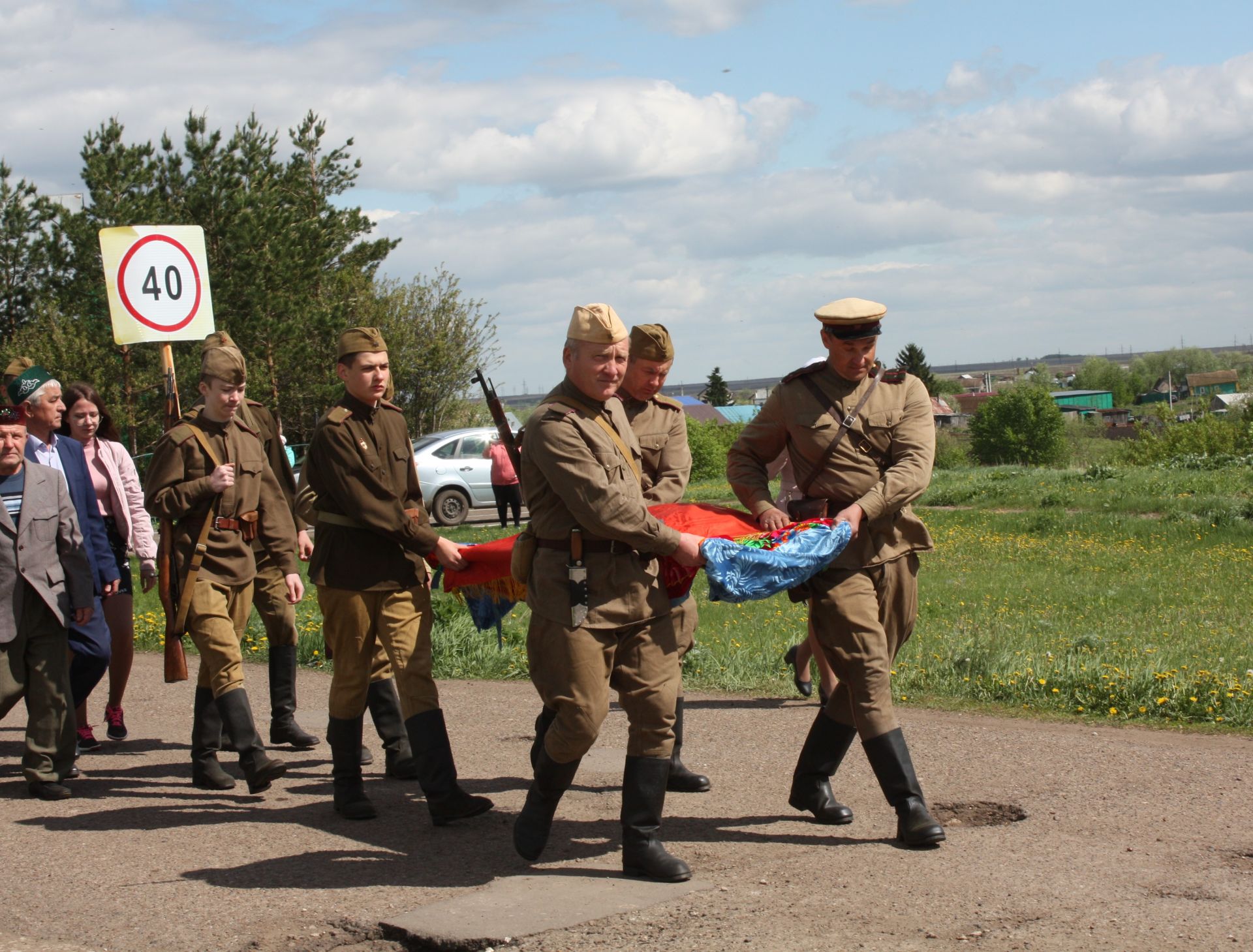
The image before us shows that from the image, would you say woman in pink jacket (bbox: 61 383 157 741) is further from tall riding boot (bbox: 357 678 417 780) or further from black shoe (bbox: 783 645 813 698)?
black shoe (bbox: 783 645 813 698)

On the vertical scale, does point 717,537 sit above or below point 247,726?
above

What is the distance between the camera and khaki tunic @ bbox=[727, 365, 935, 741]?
5332 mm

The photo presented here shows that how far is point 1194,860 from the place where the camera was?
Result: 16.0 feet

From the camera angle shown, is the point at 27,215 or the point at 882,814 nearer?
the point at 882,814

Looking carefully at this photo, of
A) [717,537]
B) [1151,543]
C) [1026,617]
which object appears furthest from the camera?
[1151,543]

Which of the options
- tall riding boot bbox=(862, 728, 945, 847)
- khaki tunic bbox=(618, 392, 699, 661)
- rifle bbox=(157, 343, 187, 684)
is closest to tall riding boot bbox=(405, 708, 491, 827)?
khaki tunic bbox=(618, 392, 699, 661)

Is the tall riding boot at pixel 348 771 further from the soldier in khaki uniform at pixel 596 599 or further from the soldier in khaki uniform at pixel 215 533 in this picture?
the soldier in khaki uniform at pixel 596 599

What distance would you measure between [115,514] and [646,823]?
438 centimetres

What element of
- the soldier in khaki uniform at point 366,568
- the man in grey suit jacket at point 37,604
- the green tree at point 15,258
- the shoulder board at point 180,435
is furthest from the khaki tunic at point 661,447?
the green tree at point 15,258

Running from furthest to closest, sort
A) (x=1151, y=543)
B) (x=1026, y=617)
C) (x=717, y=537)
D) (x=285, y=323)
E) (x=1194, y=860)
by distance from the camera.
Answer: (x=285, y=323) → (x=1151, y=543) → (x=1026, y=617) → (x=717, y=537) → (x=1194, y=860)

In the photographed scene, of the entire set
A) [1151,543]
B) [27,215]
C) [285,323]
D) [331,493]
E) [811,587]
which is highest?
[27,215]

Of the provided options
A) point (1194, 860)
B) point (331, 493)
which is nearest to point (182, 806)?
point (331, 493)

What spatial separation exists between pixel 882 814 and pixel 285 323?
32079 millimetres

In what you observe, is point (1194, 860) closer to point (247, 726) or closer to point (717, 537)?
point (717, 537)
